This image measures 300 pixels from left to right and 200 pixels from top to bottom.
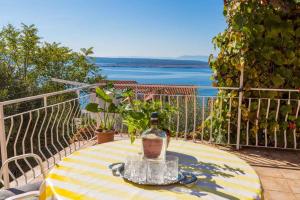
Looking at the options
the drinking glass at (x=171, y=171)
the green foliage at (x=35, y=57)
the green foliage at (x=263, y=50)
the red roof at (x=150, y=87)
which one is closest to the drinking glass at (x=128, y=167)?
the drinking glass at (x=171, y=171)

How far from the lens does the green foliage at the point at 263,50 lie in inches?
162

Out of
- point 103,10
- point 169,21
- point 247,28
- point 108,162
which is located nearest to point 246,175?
point 108,162

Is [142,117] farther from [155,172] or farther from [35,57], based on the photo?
[35,57]

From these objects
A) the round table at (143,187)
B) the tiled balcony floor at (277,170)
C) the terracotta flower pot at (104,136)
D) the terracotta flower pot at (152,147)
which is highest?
the terracotta flower pot at (152,147)

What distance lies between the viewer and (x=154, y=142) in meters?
1.53

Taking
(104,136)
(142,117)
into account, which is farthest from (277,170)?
(142,117)

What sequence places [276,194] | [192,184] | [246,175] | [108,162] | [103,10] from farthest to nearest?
1. [103,10]
2. [276,194]
3. [108,162]
4. [246,175]
5. [192,184]

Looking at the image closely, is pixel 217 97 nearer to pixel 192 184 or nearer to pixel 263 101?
pixel 263 101

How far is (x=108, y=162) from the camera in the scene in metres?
1.70

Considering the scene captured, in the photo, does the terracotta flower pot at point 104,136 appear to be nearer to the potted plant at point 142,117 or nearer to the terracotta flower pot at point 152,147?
the potted plant at point 142,117

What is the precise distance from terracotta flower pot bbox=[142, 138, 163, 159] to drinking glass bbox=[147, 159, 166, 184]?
8cm

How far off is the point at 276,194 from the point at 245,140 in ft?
5.54

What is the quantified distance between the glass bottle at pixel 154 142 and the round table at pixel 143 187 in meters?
0.18

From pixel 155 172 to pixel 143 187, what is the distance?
0.11 m
